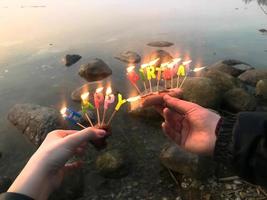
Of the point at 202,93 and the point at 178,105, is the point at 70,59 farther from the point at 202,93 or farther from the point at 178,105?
the point at 178,105

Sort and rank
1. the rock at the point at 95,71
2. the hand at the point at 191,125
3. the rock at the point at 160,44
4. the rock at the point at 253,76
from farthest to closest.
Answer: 1. the rock at the point at 160,44
2. the rock at the point at 95,71
3. the rock at the point at 253,76
4. the hand at the point at 191,125

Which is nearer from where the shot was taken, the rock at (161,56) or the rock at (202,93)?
the rock at (202,93)

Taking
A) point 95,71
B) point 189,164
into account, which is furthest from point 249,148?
point 95,71

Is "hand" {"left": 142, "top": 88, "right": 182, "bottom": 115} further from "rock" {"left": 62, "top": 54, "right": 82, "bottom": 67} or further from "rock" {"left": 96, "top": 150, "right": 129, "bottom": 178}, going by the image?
"rock" {"left": 62, "top": 54, "right": 82, "bottom": 67}

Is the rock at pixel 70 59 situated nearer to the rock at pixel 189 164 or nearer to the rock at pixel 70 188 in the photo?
the rock at pixel 70 188

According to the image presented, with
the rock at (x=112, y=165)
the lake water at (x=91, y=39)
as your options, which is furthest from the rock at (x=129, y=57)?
the rock at (x=112, y=165)
